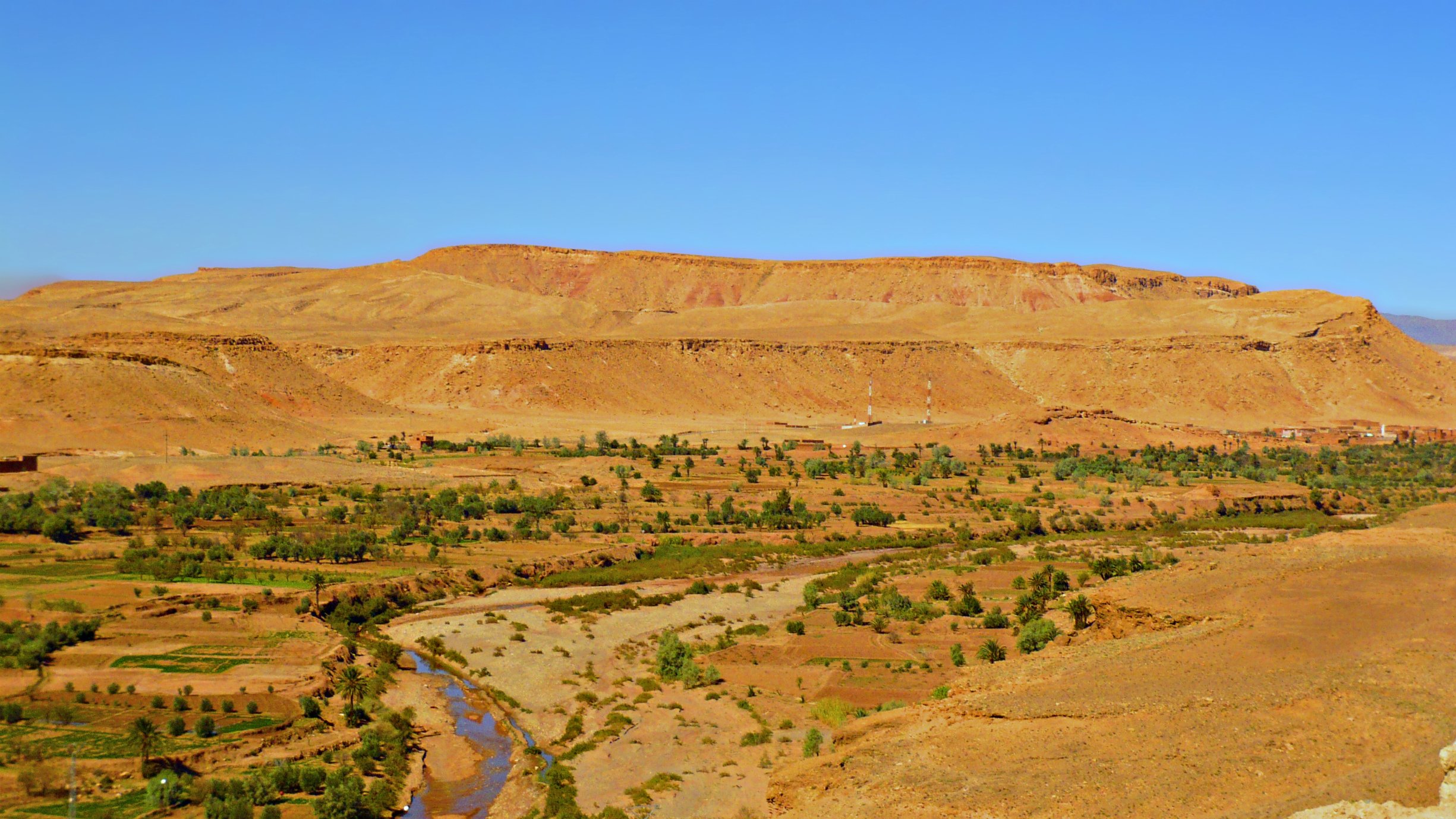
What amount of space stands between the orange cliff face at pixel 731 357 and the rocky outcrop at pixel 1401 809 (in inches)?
3374

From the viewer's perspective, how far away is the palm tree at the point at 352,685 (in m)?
30.9

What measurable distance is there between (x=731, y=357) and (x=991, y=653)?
112 metres

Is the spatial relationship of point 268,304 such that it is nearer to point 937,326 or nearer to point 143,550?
point 937,326

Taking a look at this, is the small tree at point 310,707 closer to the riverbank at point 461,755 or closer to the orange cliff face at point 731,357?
the riverbank at point 461,755

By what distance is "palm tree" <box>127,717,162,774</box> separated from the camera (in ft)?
82.2

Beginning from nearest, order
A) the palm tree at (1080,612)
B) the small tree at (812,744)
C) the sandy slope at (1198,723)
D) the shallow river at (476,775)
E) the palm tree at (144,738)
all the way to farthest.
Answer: the sandy slope at (1198,723)
the palm tree at (144,738)
the shallow river at (476,775)
the small tree at (812,744)
the palm tree at (1080,612)

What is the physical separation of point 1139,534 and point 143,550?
42.8 meters

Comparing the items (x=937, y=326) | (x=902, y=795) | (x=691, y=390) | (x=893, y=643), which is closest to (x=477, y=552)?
(x=893, y=643)

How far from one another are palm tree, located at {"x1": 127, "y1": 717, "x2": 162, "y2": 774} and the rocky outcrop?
65.5 ft

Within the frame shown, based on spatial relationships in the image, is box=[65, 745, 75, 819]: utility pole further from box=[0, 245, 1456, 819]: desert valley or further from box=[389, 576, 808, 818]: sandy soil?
box=[389, 576, 808, 818]: sandy soil

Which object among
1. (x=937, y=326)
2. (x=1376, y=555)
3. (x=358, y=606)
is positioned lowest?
(x=358, y=606)

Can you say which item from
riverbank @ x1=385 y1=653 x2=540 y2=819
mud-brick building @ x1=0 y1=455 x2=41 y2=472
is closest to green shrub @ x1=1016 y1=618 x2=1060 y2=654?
riverbank @ x1=385 y1=653 x2=540 y2=819

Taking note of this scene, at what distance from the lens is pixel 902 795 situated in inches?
789

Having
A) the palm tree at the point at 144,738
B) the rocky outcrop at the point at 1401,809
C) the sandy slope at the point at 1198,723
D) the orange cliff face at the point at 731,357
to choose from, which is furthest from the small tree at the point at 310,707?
the orange cliff face at the point at 731,357
